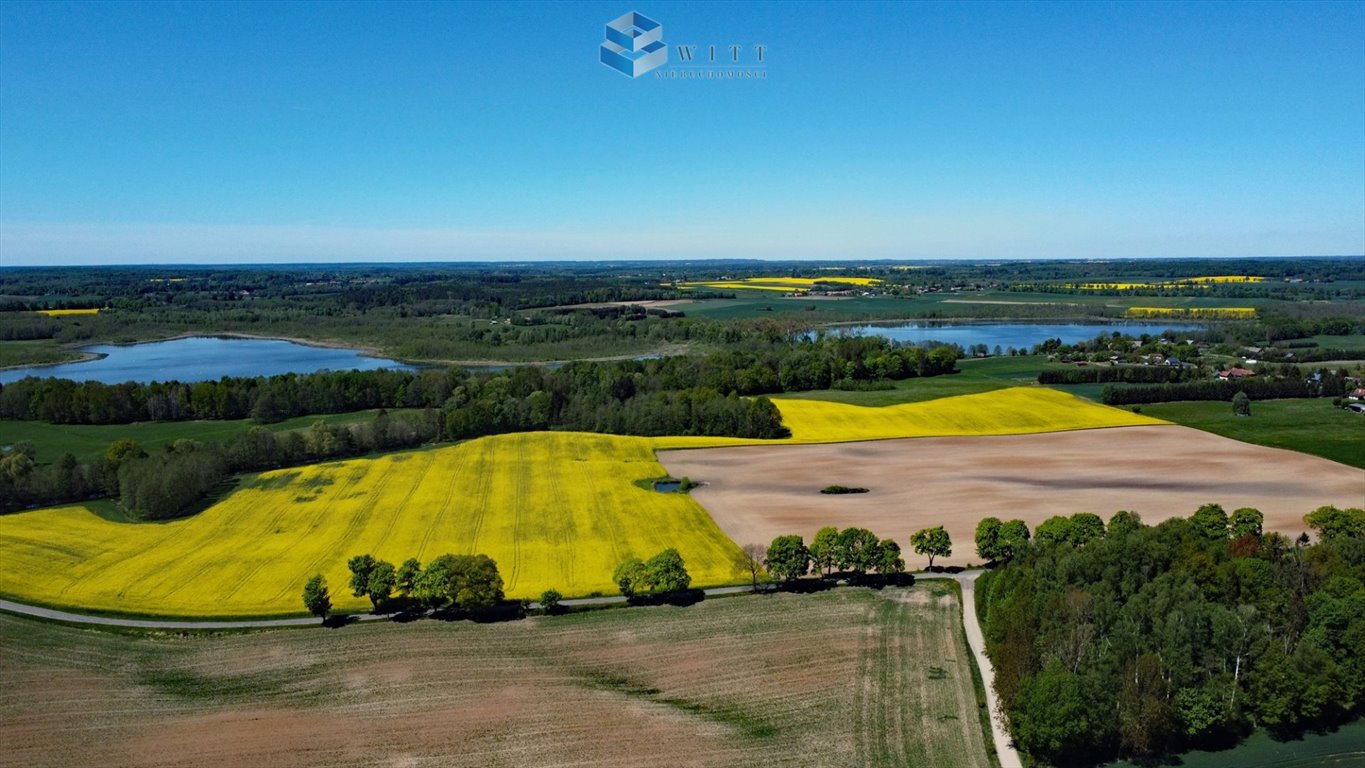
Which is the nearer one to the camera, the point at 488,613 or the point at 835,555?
the point at 488,613

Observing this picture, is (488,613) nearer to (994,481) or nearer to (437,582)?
(437,582)

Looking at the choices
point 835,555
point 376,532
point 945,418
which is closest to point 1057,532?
point 835,555

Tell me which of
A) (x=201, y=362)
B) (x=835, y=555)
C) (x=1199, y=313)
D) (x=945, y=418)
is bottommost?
(x=835, y=555)

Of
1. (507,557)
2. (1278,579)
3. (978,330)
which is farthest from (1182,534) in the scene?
(978,330)

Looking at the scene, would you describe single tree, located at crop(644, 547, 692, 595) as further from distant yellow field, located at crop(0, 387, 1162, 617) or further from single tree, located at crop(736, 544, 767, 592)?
single tree, located at crop(736, 544, 767, 592)

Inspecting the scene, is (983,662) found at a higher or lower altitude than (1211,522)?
lower

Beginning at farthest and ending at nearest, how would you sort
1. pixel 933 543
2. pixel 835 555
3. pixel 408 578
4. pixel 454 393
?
pixel 454 393 → pixel 933 543 → pixel 835 555 → pixel 408 578

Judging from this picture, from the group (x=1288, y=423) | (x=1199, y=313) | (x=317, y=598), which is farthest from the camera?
(x=1199, y=313)

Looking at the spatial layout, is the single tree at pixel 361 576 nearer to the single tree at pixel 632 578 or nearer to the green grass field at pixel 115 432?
the single tree at pixel 632 578

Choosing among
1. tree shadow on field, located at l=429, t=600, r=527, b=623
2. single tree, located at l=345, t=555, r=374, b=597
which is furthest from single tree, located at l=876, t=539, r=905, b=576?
single tree, located at l=345, t=555, r=374, b=597
